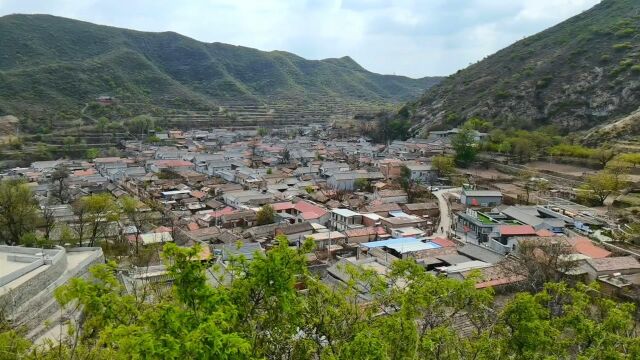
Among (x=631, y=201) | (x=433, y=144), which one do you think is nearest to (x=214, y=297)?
(x=631, y=201)

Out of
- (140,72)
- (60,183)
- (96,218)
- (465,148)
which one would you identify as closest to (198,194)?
(60,183)

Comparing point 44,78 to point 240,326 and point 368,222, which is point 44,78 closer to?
point 368,222

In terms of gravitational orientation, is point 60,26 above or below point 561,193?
above

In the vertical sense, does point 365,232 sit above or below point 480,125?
below

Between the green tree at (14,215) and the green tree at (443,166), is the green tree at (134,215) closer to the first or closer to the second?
the green tree at (14,215)

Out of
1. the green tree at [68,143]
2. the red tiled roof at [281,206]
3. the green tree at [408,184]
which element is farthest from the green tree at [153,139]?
the red tiled roof at [281,206]

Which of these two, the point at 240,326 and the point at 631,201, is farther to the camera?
the point at 631,201

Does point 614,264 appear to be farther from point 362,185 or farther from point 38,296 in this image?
point 38,296
